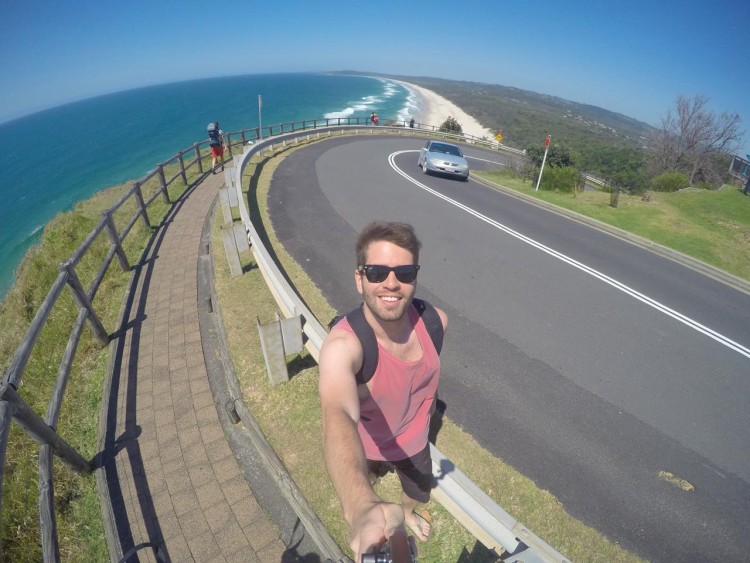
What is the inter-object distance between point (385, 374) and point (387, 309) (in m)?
0.40

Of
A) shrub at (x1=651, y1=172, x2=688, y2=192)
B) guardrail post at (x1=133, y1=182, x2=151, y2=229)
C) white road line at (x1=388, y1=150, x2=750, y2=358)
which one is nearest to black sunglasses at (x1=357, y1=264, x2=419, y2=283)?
white road line at (x1=388, y1=150, x2=750, y2=358)

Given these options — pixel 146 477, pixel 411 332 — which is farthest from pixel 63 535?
pixel 411 332

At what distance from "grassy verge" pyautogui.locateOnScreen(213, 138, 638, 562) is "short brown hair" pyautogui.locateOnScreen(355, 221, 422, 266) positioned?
218cm

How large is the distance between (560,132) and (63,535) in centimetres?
10139

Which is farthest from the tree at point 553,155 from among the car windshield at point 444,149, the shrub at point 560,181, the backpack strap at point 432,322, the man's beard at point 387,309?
the man's beard at point 387,309

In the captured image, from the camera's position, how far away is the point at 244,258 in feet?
22.8

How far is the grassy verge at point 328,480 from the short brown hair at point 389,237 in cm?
218

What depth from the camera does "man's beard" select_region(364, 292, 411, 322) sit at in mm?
2109

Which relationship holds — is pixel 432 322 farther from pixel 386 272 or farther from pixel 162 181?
pixel 162 181

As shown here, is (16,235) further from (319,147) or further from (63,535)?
(63,535)

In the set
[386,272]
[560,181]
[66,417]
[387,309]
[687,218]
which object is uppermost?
[386,272]

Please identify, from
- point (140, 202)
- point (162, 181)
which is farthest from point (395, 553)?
point (162, 181)

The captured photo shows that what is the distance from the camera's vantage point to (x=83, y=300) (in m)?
4.44

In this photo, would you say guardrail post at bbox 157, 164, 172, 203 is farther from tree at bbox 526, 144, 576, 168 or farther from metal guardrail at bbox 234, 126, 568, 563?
tree at bbox 526, 144, 576, 168
